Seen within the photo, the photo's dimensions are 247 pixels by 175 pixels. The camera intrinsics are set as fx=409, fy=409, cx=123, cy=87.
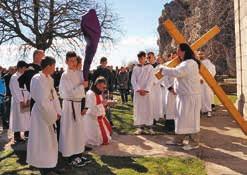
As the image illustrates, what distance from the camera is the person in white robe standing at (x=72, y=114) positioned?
7273 mm

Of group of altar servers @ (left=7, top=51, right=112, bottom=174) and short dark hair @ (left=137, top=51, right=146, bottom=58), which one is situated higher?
short dark hair @ (left=137, top=51, right=146, bottom=58)

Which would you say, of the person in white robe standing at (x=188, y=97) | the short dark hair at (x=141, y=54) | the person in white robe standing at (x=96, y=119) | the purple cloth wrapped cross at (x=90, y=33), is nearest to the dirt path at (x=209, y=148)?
the person in white robe standing at (x=96, y=119)

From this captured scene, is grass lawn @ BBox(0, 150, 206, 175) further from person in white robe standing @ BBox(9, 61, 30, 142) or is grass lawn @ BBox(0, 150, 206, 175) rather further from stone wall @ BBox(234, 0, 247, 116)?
stone wall @ BBox(234, 0, 247, 116)

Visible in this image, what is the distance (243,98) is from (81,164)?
574cm

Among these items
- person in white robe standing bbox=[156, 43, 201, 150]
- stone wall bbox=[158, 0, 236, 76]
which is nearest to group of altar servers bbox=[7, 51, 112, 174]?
person in white robe standing bbox=[156, 43, 201, 150]

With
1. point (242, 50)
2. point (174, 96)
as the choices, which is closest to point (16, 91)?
point (174, 96)

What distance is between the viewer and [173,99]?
35.7 ft

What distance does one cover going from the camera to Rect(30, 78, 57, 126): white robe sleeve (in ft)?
20.8

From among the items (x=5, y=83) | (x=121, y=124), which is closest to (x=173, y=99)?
(x=121, y=124)

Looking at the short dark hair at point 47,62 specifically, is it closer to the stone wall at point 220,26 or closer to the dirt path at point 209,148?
the dirt path at point 209,148

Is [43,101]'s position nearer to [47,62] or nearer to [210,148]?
[47,62]

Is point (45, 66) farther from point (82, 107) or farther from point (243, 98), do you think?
point (243, 98)

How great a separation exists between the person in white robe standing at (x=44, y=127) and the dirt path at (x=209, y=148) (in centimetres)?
180

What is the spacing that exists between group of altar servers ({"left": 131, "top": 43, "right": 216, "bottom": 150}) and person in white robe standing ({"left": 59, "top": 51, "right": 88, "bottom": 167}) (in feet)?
6.20
